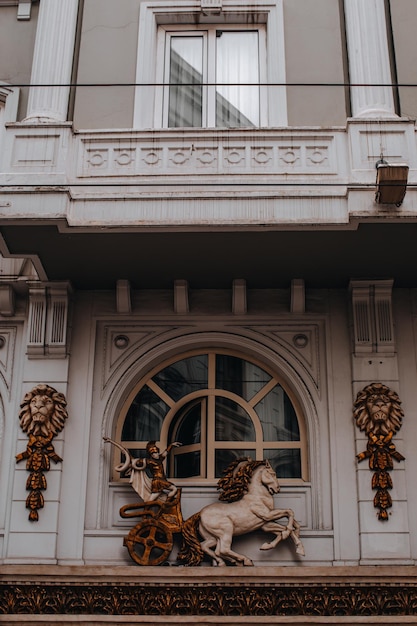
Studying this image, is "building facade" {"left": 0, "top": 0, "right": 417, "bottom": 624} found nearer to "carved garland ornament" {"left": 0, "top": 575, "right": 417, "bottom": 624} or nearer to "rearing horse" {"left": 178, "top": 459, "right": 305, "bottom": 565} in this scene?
"carved garland ornament" {"left": 0, "top": 575, "right": 417, "bottom": 624}

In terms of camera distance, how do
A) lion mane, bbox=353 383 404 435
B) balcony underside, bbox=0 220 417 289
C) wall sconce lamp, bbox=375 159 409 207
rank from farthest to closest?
lion mane, bbox=353 383 404 435
balcony underside, bbox=0 220 417 289
wall sconce lamp, bbox=375 159 409 207

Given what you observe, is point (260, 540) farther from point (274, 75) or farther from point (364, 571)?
point (274, 75)

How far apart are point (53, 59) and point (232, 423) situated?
17.2 feet

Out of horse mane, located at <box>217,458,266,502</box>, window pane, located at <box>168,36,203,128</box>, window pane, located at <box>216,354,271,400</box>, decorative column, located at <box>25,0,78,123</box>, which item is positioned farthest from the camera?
window pane, located at <box>168,36,203,128</box>

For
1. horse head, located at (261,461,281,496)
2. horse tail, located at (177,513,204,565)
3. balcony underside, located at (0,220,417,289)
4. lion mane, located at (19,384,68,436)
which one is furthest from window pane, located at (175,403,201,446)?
balcony underside, located at (0,220,417,289)

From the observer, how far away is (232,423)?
444 inches

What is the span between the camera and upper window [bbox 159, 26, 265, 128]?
12.3 meters

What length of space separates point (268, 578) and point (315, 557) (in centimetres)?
74

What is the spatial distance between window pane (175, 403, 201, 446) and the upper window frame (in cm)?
367

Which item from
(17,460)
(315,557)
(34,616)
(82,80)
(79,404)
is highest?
(82,80)

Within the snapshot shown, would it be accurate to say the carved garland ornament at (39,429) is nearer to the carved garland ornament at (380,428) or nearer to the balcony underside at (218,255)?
the balcony underside at (218,255)

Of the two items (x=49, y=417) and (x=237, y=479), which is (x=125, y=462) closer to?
(x=49, y=417)

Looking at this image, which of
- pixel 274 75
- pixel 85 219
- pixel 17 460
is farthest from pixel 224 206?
pixel 17 460

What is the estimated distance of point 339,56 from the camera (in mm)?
12117
